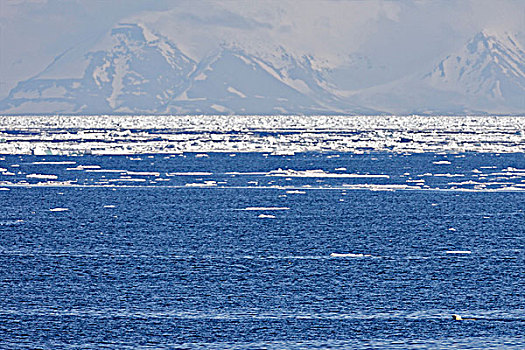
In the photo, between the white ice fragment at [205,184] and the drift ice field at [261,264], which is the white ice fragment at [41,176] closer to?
the drift ice field at [261,264]

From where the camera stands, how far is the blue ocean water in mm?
16016

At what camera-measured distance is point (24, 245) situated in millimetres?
24625

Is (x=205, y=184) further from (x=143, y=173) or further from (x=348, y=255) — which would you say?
(x=348, y=255)

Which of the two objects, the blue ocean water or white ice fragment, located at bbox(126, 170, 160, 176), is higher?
white ice fragment, located at bbox(126, 170, 160, 176)

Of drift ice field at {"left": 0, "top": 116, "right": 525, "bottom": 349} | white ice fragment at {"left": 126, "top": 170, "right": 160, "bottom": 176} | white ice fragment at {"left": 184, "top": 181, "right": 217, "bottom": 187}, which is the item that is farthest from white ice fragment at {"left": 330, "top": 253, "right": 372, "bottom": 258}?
white ice fragment at {"left": 126, "top": 170, "right": 160, "bottom": 176}

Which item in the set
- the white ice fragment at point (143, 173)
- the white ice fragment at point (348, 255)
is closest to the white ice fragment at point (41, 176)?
the white ice fragment at point (143, 173)

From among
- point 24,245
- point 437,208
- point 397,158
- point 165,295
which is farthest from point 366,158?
point 165,295

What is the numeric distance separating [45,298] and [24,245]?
6589 mm

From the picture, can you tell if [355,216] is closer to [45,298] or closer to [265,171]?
[45,298]

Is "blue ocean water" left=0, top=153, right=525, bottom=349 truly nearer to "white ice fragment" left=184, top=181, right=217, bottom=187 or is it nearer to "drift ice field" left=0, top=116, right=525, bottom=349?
"drift ice field" left=0, top=116, right=525, bottom=349

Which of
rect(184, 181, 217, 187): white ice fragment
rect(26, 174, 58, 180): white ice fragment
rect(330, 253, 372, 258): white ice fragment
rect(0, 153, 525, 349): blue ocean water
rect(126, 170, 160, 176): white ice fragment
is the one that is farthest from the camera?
rect(126, 170, 160, 176): white ice fragment

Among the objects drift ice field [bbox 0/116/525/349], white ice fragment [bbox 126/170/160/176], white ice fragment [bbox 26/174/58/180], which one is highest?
white ice fragment [bbox 126/170/160/176]

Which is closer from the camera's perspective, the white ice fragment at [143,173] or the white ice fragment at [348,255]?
the white ice fragment at [348,255]

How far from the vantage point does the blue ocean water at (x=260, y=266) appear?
631 inches
